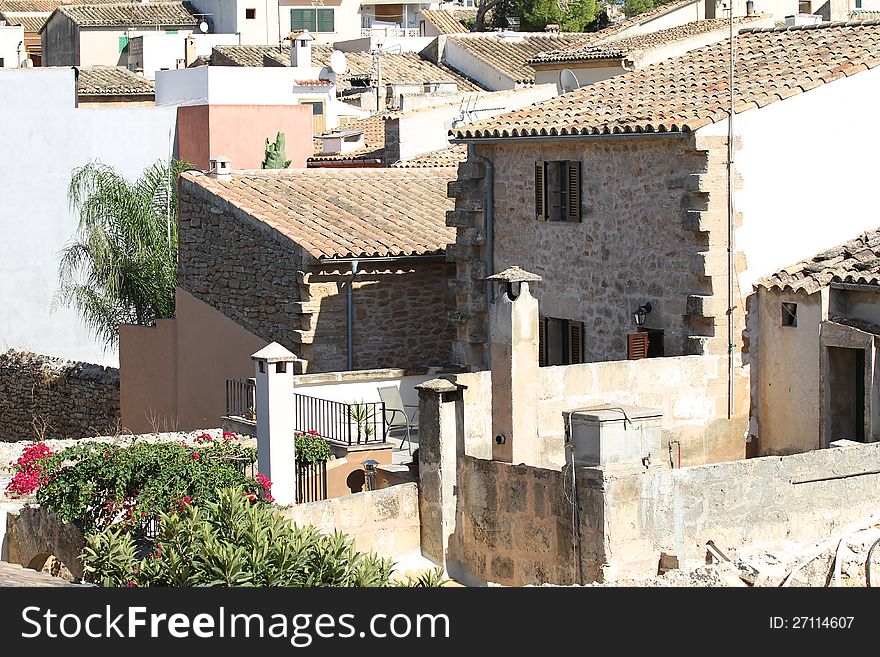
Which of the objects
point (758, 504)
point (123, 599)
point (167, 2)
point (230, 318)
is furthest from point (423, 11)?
point (123, 599)

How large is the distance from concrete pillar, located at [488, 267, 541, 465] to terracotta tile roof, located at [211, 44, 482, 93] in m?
33.3

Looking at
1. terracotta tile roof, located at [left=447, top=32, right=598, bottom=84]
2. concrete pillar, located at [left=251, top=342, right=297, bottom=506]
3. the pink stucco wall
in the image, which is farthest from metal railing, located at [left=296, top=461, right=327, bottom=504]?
terracotta tile roof, located at [left=447, top=32, right=598, bottom=84]

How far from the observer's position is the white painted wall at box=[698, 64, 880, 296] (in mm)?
18484

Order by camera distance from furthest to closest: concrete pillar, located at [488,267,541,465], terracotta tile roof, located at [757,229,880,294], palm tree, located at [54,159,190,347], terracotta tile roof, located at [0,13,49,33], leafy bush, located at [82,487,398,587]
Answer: terracotta tile roof, located at [0,13,49,33], palm tree, located at [54,159,190,347], terracotta tile roof, located at [757,229,880,294], concrete pillar, located at [488,267,541,465], leafy bush, located at [82,487,398,587]

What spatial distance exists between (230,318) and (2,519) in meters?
9.75

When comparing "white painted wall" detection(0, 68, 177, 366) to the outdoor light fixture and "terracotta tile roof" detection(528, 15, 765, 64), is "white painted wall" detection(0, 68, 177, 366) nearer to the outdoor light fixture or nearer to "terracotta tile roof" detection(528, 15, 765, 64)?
"terracotta tile roof" detection(528, 15, 765, 64)

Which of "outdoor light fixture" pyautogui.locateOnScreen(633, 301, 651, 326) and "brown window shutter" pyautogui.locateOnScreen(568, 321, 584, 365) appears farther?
"brown window shutter" pyautogui.locateOnScreen(568, 321, 584, 365)

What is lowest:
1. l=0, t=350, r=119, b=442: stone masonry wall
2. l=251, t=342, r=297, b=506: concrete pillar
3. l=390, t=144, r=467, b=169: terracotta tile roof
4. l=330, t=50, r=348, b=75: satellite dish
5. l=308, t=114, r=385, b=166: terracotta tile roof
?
l=0, t=350, r=119, b=442: stone masonry wall

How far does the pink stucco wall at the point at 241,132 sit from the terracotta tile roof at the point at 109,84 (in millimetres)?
6652

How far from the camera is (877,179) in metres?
19.6

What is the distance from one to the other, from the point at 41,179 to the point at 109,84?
10.3 meters

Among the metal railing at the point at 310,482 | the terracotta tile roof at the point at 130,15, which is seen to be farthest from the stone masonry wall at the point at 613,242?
the terracotta tile roof at the point at 130,15

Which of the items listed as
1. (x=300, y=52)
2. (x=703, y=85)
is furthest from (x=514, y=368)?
(x=300, y=52)

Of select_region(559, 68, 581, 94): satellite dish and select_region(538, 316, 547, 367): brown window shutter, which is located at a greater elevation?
select_region(559, 68, 581, 94): satellite dish
